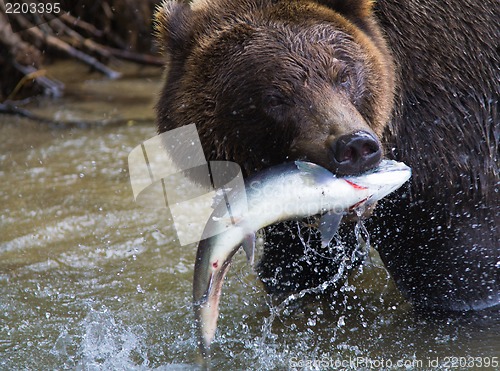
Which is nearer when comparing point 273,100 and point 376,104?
point 273,100

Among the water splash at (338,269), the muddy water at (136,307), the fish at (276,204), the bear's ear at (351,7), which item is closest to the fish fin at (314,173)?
the fish at (276,204)

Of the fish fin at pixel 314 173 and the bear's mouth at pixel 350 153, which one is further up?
the bear's mouth at pixel 350 153

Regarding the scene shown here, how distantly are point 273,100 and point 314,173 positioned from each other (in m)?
0.44

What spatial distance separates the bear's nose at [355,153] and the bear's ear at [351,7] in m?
0.88

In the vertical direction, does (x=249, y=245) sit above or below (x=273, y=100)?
below

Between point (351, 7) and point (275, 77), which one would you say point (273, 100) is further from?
point (351, 7)

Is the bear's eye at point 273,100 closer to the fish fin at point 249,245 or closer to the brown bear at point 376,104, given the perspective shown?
the brown bear at point 376,104

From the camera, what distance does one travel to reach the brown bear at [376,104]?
11.9ft

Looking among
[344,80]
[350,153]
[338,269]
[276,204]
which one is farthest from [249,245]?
[338,269]

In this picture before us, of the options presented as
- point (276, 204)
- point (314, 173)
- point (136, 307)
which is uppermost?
point (314, 173)

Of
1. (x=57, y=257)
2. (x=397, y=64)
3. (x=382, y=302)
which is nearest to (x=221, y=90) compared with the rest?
(x=397, y=64)

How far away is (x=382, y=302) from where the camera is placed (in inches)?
187

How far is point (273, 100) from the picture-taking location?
3.65m

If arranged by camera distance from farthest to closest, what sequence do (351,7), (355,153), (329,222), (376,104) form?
(351,7) < (376,104) < (329,222) < (355,153)
